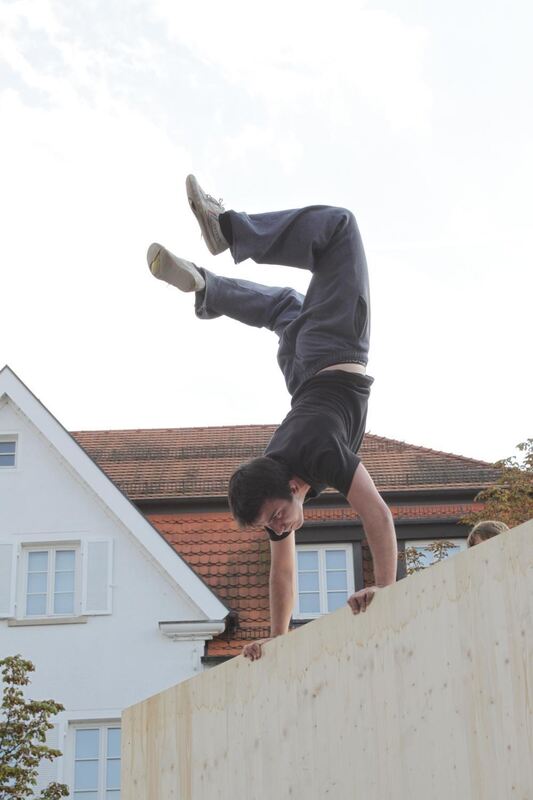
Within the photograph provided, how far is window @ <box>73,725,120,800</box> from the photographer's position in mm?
15509

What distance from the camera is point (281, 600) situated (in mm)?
5582

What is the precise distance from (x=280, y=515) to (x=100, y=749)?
455 inches

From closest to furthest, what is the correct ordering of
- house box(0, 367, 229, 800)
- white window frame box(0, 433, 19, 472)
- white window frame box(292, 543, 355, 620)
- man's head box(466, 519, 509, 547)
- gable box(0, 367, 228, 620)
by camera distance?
man's head box(466, 519, 509, 547)
house box(0, 367, 229, 800)
gable box(0, 367, 228, 620)
white window frame box(292, 543, 355, 620)
white window frame box(0, 433, 19, 472)

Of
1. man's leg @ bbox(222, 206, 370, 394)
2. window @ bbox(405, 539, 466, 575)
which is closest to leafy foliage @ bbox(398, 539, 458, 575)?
window @ bbox(405, 539, 466, 575)

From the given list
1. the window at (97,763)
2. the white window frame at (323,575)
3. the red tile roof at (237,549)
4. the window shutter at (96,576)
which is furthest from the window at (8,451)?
the white window frame at (323,575)

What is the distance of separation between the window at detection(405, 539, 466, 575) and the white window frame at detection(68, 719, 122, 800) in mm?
4193

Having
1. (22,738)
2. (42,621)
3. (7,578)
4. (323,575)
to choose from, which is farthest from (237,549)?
(22,738)

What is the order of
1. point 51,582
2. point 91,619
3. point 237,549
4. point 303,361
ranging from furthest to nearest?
point 237,549, point 51,582, point 91,619, point 303,361

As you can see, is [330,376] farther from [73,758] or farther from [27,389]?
[27,389]

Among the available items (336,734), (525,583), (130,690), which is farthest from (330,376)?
(130,690)

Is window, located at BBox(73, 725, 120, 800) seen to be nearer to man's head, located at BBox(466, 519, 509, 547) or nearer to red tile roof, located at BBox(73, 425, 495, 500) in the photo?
red tile roof, located at BBox(73, 425, 495, 500)

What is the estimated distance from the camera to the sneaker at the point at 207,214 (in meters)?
5.69

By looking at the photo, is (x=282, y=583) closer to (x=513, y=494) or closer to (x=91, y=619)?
(x=513, y=494)

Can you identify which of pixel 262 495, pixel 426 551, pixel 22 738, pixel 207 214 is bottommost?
pixel 262 495
